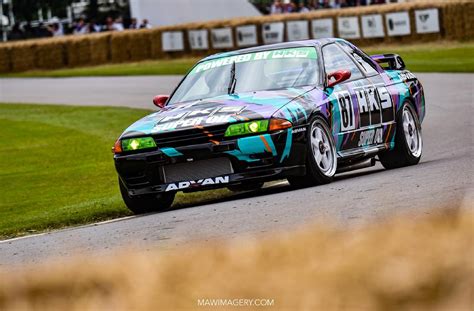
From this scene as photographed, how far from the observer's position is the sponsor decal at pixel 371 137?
35.1 ft

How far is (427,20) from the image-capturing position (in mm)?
39469

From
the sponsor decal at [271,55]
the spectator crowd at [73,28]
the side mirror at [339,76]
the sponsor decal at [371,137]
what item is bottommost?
the spectator crowd at [73,28]

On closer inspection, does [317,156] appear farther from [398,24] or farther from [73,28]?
[73,28]

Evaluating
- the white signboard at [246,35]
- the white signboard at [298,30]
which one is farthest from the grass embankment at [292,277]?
the white signboard at [246,35]

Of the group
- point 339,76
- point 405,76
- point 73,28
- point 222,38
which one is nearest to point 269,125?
point 339,76

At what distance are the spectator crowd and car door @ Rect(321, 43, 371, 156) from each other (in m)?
39.4

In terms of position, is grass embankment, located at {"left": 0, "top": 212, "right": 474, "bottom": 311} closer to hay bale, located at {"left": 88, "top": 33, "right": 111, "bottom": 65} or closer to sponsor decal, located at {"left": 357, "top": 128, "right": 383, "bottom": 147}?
sponsor decal, located at {"left": 357, "top": 128, "right": 383, "bottom": 147}

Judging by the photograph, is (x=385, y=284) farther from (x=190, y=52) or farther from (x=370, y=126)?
(x=190, y=52)

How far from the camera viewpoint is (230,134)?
9.20 m

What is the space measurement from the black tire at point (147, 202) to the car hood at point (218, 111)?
51 cm

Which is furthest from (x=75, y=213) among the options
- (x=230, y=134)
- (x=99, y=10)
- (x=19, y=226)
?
(x=99, y=10)

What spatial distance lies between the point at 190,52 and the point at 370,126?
3540cm

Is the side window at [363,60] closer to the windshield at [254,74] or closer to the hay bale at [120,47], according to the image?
the windshield at [254,74]

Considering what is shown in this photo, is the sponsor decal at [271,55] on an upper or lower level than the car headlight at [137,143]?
upper
